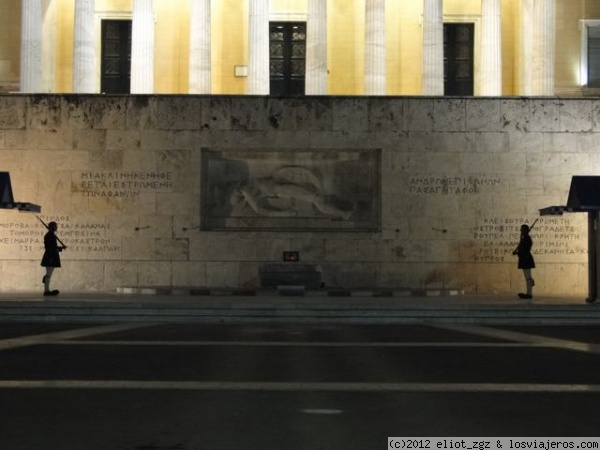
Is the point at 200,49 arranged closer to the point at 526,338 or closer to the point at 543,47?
the point at 543,47


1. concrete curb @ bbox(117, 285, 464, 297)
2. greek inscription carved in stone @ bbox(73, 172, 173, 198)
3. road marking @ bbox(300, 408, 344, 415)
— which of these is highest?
greek inscription carved in stone @ bbox(73, 172, 173, 198)

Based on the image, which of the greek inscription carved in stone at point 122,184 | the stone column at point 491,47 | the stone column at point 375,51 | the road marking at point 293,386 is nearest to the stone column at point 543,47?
the stone column at point 491,47

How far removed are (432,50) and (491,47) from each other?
2741 millimetres

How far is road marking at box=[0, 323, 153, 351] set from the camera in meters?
17.4

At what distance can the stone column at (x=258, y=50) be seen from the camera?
3466cm

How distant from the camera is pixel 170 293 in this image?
96.9ft

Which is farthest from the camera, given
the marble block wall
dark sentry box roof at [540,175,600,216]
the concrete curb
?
the marble block wall

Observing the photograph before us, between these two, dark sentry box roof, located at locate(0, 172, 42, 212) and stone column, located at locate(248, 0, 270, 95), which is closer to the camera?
dark sentry box roof, located at locate(0, 172, 42, 212)

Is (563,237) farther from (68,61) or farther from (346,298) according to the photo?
(68,61)

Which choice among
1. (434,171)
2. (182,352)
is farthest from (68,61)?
(182,352)

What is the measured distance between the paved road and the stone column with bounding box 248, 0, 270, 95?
16.9 metres

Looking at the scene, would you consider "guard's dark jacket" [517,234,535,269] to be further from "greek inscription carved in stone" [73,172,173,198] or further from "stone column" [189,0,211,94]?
"stone column" [189,0,211,94]

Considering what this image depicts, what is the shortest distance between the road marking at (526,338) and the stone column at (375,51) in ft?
49.7

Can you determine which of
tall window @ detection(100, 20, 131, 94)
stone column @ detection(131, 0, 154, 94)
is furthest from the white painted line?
tall window @ detection(100, 20, 131, 94)
